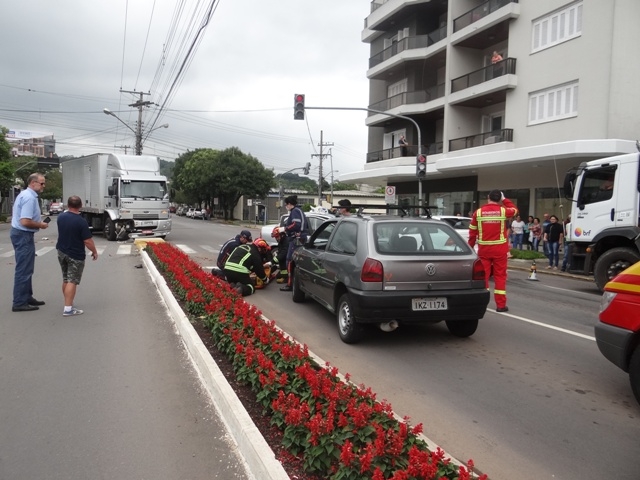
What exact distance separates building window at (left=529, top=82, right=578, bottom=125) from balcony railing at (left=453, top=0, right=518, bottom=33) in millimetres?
4719

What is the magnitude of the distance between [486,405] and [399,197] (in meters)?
30.4

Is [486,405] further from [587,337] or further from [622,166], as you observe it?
[622,166]

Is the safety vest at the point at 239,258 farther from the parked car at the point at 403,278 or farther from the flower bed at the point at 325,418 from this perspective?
the flower bed at the point at 325,418

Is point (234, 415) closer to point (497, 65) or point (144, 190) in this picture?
point (144, 190)

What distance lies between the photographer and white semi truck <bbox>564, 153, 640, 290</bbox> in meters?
9.02

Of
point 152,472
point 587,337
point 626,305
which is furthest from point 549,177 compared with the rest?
point 152,472

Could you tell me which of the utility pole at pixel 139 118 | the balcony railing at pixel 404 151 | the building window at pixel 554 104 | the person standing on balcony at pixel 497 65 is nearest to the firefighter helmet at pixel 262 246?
the building window at pixel 554 104

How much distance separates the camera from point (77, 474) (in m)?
3.00

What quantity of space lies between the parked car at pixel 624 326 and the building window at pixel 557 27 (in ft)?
59.0

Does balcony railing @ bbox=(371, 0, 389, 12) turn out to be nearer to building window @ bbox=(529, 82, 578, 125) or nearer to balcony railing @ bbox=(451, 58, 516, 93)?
balcony railing @ bbox=(451, 58, 516, 93)

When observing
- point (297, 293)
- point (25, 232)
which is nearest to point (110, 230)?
point (25, 232)

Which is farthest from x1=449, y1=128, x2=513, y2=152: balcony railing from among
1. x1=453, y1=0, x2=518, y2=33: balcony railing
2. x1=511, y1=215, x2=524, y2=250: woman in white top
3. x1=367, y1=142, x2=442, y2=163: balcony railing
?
x1=453, y1=0, x2=518, y2=33: balcony railing

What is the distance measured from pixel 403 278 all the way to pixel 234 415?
103 inches

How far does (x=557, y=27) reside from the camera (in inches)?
770
